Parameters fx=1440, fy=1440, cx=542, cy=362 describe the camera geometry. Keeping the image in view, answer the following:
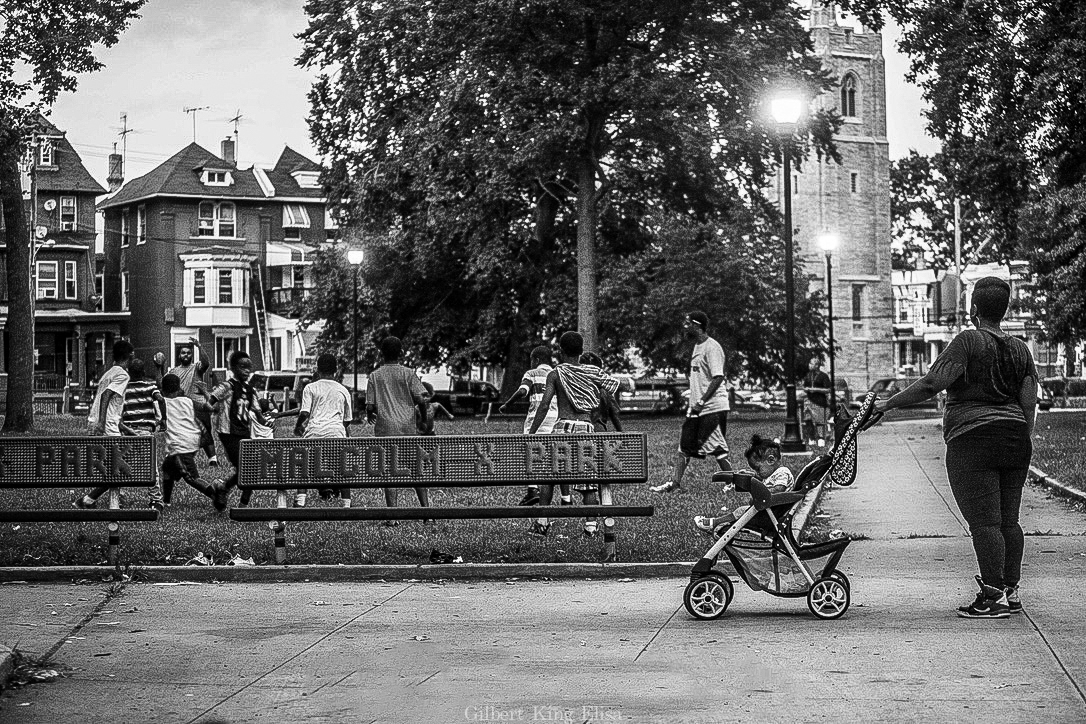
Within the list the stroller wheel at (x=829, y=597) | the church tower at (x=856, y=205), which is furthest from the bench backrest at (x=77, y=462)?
the church tower at (x=856, y=205)

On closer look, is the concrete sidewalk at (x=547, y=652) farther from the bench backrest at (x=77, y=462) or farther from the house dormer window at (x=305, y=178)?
the house dormer window at (x=305, y=178)

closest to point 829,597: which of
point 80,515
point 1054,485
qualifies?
point 80,515

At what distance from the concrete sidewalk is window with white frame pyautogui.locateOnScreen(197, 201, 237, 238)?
6914cm

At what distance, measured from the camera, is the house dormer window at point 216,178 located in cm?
7856

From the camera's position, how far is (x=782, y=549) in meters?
9.03

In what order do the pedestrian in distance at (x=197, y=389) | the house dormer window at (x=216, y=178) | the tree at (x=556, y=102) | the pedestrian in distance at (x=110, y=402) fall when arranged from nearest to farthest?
the pedestrian in distance at (x=110, y=402)
the pedestrian in distance at (x=197, y=389)
the tree at (x=556, y=102)
the house dormer window at (x=216, y=178)

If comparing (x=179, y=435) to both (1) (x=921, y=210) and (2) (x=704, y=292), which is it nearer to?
(2) (x=704, y=292)

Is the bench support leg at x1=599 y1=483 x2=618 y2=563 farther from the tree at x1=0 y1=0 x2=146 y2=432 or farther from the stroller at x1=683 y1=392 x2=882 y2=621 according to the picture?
the tree at x1=0 y1=0 x2=146 y2=432

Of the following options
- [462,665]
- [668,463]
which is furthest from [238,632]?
[668,463]

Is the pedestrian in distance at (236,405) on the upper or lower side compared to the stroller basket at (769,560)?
upper

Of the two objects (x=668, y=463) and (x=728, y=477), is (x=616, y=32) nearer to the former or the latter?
(x=668, y=463)

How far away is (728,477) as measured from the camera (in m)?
9.14

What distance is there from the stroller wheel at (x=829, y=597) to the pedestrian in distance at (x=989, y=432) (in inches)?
30.2

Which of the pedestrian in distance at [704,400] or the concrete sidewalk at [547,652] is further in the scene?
the pedestrian in distance at [704,400]
